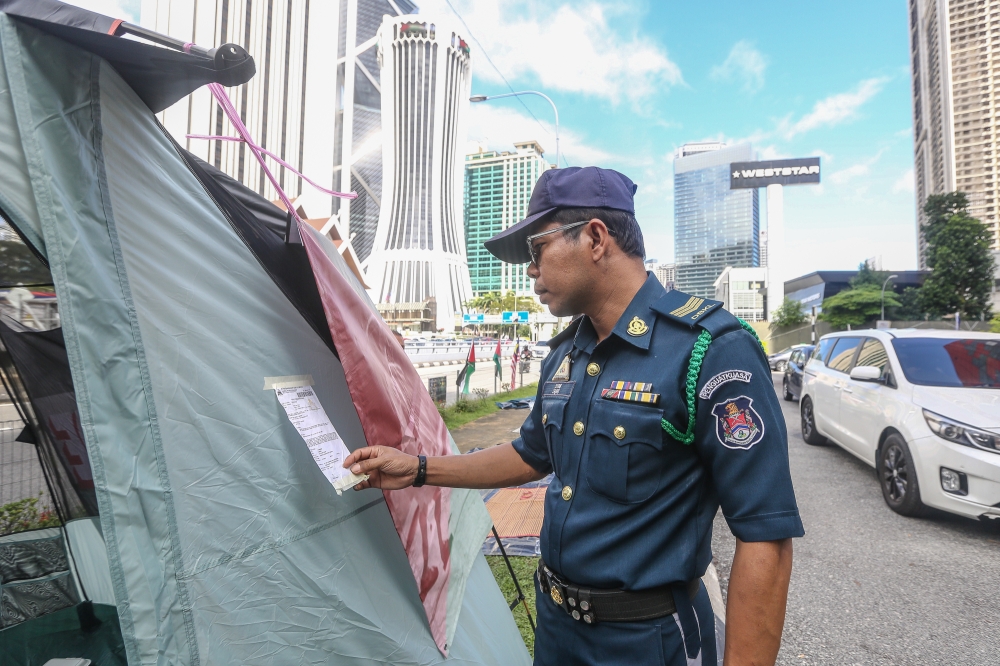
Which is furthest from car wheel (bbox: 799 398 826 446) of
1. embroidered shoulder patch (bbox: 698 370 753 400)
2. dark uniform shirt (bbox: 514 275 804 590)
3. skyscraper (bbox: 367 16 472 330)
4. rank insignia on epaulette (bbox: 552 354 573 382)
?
skyscraper (bbox: 367 16 472 330)

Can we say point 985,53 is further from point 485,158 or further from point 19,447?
point 19,447

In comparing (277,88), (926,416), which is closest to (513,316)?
(277,88)

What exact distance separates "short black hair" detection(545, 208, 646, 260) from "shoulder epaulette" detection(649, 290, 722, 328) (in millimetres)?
174

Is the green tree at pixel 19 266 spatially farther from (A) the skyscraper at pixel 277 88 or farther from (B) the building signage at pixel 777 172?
(B) the building signage at pixel 777 172

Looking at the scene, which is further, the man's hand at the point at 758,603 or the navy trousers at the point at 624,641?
the navy trousers at the point at 624,641

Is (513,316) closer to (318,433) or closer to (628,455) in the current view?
(318,433)

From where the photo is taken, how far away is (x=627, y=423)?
134 centimetres

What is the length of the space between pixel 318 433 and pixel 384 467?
0.21 meters

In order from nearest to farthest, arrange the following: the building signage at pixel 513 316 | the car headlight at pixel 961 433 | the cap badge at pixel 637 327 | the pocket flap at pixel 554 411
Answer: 1. the cap badge at pixel 637 327
2. the pocket flap at pixel 554 411
3. the car headlight at pixel 961 433
4. the building signage at pixel 513 316

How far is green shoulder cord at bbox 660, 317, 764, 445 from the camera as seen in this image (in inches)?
49.6

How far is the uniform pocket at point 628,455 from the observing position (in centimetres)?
130

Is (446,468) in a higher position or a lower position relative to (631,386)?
lower

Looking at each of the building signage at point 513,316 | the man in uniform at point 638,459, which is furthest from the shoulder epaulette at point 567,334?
the building signage at point 513,316

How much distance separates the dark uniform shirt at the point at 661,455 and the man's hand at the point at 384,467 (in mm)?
438
